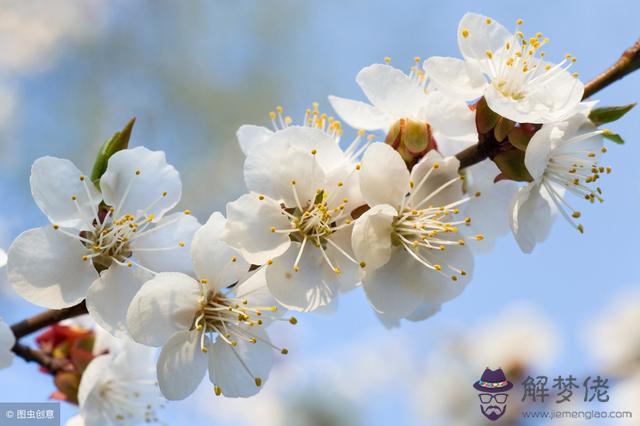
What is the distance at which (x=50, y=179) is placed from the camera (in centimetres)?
95

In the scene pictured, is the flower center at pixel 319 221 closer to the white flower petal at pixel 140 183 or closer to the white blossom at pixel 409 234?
the white blossom at pixel 409 234

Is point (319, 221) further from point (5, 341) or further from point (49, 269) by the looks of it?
point (5, 341)

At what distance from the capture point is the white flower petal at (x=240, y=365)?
0.96 m

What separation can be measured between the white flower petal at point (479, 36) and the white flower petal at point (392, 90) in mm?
96

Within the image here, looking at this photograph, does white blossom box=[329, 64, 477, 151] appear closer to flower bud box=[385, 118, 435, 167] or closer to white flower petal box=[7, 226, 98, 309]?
flower bud box=[385, 118, 435, 167]

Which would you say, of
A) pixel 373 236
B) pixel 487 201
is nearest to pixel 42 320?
pixel 373 236

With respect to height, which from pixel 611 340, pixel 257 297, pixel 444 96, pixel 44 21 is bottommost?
pixel 611 340

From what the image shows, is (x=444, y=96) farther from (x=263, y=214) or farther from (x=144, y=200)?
(x=144, y=200)

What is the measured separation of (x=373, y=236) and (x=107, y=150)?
403 millimetres

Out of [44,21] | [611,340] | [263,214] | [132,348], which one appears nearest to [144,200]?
[263,214]

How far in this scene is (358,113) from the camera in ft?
3.62

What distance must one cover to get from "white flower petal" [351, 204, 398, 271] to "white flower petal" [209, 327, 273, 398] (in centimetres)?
19

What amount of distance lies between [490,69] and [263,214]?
0.41 meters
